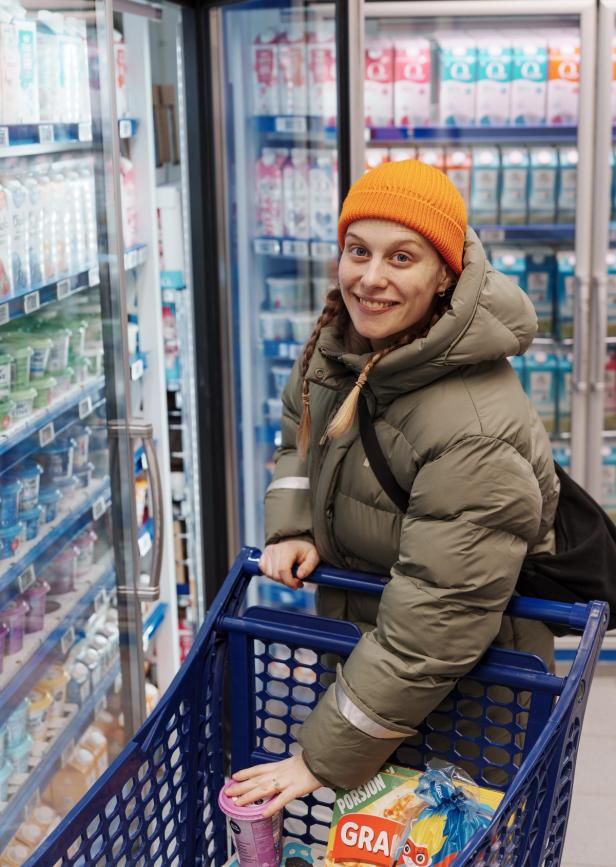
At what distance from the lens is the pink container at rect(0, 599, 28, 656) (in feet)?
7.30

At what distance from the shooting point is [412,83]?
12.6 feet

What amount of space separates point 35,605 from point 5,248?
30.7 inches

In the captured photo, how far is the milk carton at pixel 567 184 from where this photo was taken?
3.93 meters

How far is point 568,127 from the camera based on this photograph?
151 inches

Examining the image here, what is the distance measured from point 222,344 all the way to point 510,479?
75.5 inches

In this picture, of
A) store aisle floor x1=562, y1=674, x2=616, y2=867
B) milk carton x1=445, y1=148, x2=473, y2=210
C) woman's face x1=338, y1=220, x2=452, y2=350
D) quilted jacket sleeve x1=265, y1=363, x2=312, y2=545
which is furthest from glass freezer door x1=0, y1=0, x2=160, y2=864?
milk carton x1=445, y1=148, x2=473, y2=210

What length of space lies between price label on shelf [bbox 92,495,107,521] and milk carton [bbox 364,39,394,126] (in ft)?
6.26

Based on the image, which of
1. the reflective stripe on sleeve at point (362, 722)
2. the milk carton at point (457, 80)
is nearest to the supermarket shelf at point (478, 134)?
the milk carton at point (457, 80)

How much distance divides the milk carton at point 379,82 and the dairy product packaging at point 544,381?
1.02m

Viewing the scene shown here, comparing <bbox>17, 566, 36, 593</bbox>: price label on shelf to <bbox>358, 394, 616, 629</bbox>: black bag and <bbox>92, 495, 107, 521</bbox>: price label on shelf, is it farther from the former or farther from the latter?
<bbox>358, 394, 616, 629</bbox>: black bag

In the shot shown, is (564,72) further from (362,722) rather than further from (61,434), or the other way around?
(362,722)

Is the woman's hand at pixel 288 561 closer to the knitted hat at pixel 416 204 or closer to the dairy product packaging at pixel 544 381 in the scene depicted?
the knitted hat at pixel 416 204

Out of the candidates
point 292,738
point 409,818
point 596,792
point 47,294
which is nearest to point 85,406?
point 47,294

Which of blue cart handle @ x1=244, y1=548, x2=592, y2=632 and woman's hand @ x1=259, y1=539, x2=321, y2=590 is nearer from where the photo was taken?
blue cart handle @ x1=244, y1=548, x2=592, y2=632
